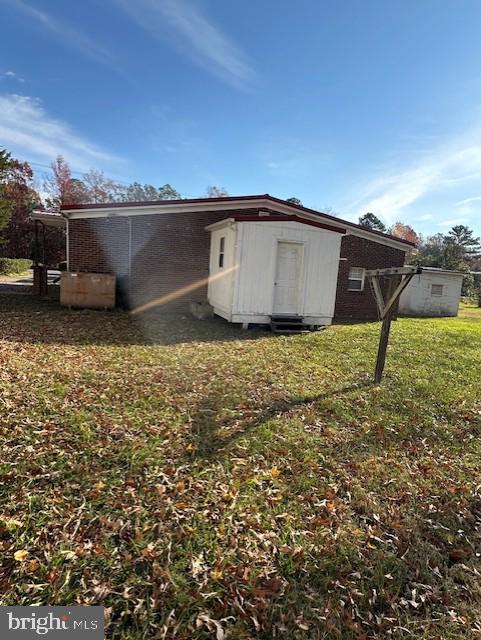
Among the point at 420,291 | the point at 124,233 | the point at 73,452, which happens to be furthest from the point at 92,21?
the point at 420,291

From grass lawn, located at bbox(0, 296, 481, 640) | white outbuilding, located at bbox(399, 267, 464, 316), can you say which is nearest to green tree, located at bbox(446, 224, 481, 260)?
white outbuilding, located at bbox(399, 267, 464, 316)

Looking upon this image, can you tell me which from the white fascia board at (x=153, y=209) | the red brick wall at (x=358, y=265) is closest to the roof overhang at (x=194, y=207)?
the white fascia board at (x=153, y=209)

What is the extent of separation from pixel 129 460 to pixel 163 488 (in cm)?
50

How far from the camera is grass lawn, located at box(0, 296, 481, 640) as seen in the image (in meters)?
1.95

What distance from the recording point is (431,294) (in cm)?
1892

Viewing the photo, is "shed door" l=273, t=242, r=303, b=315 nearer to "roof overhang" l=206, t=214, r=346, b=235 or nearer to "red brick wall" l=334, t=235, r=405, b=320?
"roof overhang" l=206, t=214, r=346, b=235

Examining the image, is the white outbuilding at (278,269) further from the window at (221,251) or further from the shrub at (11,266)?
the shrub at (11,266)

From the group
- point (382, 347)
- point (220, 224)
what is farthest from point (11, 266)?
point (382, 347)

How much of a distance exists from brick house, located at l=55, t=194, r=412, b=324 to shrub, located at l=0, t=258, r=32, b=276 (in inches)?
633

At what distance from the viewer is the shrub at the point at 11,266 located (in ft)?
77.5

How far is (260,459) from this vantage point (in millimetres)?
3359

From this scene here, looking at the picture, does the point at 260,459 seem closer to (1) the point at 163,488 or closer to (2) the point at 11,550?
(1) the point at 163,488

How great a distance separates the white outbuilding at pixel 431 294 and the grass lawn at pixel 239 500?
1429cm

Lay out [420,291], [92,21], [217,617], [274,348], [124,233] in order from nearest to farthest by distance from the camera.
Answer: [217,617]
[274,348]
[92,21]
[124,233]
[420,291]
